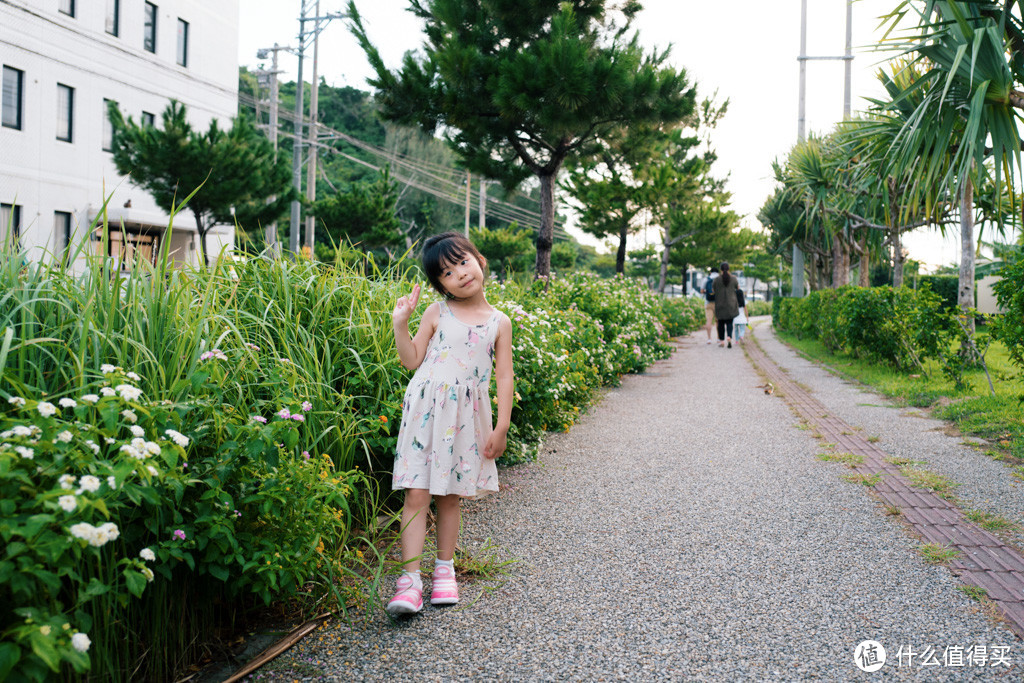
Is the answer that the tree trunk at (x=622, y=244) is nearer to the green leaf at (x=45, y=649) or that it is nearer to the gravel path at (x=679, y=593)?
the gravel path at (x=679, y=593)

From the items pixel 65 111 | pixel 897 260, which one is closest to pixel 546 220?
pixel 897 260

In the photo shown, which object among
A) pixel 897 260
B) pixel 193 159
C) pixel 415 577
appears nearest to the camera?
pixel 415 577

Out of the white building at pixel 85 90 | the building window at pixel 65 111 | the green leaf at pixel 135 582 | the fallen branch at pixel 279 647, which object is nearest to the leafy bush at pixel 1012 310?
the fallen branch at pixel 279 647

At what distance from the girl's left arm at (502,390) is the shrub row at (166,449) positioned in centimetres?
55

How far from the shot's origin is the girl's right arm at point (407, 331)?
9.09 feet

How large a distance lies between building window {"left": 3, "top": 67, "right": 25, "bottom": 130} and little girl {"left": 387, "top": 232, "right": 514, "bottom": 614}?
18702 mm

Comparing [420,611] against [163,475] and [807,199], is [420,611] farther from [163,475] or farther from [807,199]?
[807,199]

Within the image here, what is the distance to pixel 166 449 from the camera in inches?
79.0

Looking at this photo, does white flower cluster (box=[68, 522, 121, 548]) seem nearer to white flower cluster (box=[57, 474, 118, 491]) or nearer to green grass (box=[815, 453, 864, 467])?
white flower cluster (box=[57, 474, 118, 491])

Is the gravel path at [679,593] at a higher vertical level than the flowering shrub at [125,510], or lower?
lower

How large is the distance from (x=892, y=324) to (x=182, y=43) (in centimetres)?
2181

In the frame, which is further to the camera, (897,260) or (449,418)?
(897,260)

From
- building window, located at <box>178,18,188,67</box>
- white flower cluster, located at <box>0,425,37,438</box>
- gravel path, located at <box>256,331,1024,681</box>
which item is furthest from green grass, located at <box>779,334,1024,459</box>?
building window, located at <box>178,18,188,67</box>

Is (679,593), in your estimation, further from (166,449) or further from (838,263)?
(838,263)
